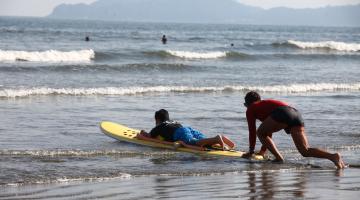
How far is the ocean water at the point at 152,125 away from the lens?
28.8 ft

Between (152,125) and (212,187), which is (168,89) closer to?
(152,125)

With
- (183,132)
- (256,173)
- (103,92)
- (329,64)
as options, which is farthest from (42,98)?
(329,64)

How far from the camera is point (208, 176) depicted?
9906 mm

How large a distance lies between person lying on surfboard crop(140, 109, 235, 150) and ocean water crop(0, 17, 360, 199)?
0.97 feet

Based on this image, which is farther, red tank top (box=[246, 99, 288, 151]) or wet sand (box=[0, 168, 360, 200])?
red tank top (box=[246, 99, 288, 151])

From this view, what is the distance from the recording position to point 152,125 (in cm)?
1500

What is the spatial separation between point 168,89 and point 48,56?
532 inches

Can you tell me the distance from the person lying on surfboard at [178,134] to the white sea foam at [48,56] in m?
21.2

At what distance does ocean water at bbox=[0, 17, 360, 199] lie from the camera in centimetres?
877

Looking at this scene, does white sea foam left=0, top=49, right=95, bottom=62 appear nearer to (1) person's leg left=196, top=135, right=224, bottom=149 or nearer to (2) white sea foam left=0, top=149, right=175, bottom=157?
(2) white sea foam left=0, top=149, right=175, bottom=157

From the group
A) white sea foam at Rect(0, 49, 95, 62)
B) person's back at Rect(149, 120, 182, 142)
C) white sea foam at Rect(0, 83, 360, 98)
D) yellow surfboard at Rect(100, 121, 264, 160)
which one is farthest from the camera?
white sea foam at Rect(0, 49, 95, 62)

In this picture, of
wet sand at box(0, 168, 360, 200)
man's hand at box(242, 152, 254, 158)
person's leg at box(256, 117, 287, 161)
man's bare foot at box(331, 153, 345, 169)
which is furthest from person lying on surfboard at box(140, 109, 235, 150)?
man's bare foot at box(331, 153, 345, 169)

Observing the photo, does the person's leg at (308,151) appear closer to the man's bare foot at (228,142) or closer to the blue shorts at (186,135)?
the man's bare foot at (228,142)

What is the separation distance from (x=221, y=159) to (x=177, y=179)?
2.00 m
